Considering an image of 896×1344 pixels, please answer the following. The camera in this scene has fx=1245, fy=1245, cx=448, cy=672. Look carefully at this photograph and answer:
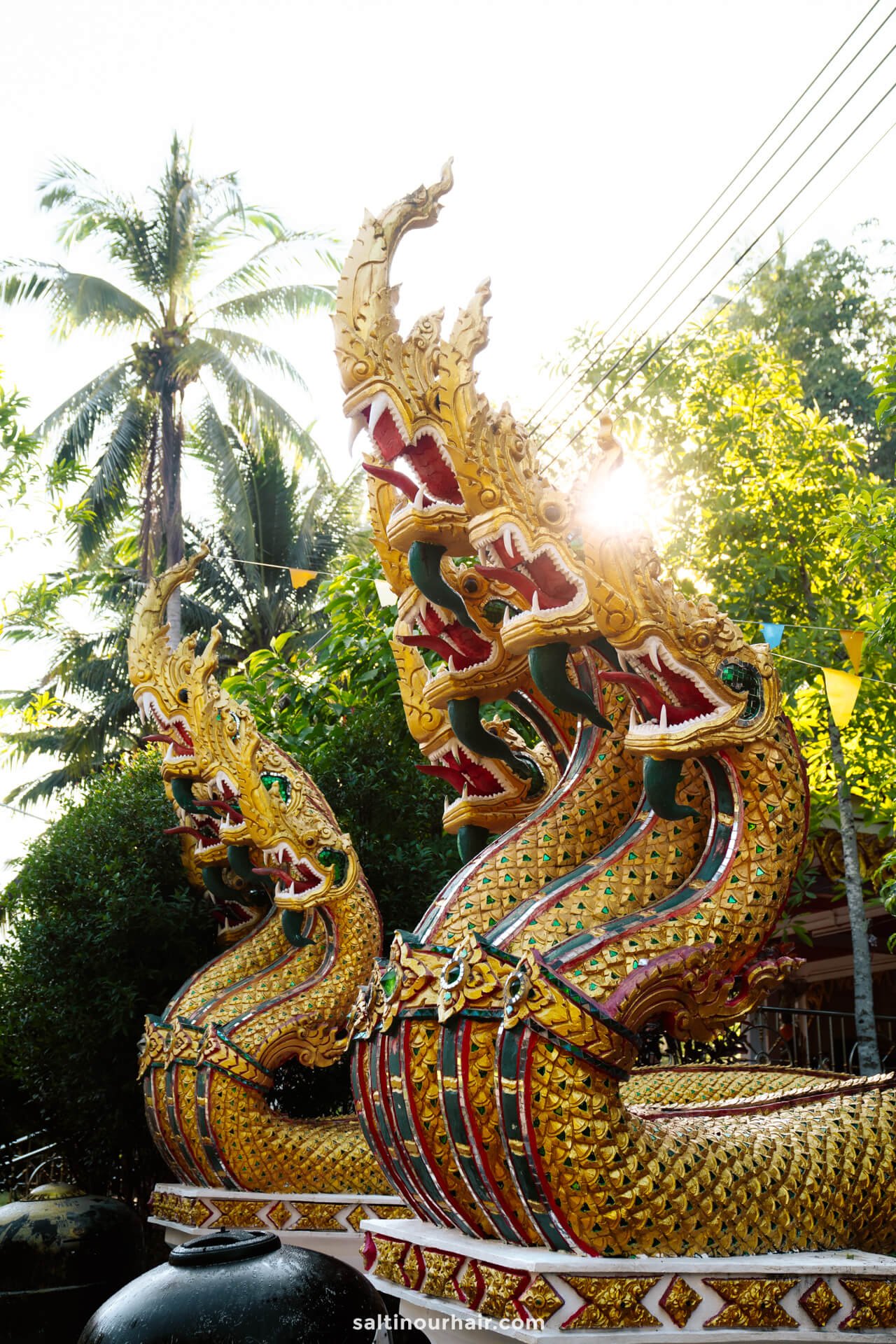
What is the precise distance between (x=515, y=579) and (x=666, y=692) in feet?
2.05

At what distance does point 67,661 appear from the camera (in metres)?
19.3

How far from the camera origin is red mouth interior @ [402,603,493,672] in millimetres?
4879

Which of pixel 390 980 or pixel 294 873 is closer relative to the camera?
pixel 390 980

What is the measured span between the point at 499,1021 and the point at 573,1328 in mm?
840

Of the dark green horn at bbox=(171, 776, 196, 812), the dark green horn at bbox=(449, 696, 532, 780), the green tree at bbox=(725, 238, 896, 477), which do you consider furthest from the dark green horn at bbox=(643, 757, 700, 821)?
the green tree at bbox=(725, 238, 896, 477)

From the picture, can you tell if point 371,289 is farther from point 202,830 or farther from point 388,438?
point 202,830

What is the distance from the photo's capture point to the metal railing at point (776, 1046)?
8.62 meters

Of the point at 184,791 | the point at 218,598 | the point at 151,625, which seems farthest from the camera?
the point at 218,598

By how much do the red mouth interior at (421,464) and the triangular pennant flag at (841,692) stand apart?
3758 millimetres

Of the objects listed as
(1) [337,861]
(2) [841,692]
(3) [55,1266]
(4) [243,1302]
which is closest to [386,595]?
(1) [337,861]

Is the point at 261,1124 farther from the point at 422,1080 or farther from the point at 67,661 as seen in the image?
the point at 67,661

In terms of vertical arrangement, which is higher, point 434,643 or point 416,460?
point 416,460

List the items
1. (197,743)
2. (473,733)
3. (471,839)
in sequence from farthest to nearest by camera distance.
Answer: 1. (197,743)
2. (471,839)
3. (473,733)

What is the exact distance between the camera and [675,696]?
Result: 405 centimetres
